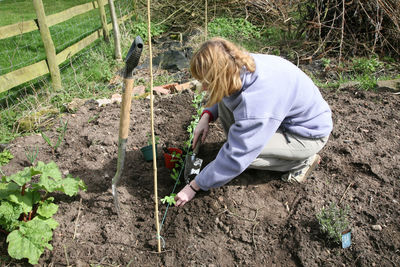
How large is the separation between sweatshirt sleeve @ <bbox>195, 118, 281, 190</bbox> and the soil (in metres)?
0.39

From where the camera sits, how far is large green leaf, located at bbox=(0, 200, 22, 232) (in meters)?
1.84

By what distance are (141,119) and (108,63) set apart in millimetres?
2087

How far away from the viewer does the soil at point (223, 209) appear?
6.36 feet

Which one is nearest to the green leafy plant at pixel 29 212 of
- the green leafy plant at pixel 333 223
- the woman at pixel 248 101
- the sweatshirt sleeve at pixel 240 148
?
the woman at pixel 248 101

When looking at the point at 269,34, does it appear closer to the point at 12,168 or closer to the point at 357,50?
the point at 357,50

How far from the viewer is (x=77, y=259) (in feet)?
6.24

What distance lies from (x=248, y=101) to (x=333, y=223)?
3.09 ft

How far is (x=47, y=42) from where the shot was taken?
3918 mm

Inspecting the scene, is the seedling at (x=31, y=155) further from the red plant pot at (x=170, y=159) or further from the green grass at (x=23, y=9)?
the green grass at (x=23, y=9)

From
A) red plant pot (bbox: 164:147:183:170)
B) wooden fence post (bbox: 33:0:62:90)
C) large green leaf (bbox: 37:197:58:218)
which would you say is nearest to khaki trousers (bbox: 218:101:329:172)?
red plant pot (bbox: 164:147:183:170)

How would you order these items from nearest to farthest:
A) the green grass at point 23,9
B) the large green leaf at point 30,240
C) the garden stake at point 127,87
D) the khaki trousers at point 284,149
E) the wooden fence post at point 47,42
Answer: the garden stake at point 127,87 < the large green leaf at point 30,240 < the khaki trousers at point 284,149 < the wooden fence post at point 47,42 < the green grass at point 23,9

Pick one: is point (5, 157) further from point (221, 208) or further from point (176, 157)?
point (221, 208)

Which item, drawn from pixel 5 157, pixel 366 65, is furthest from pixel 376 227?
pixel 366 65

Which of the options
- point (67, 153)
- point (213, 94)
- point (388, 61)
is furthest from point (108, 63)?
point (388, 61)
